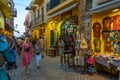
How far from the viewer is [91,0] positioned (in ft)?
40.4

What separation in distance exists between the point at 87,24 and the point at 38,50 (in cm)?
300

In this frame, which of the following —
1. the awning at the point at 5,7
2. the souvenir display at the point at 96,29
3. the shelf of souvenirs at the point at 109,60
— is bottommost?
the shelf of souvenirs at the point at 109,60

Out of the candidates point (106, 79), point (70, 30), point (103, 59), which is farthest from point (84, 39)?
point (70, 30)

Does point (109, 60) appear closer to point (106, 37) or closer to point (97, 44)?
point (106, 37)

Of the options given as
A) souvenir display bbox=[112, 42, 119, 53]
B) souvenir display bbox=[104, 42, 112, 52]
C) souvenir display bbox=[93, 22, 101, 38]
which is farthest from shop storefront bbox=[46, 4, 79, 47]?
souvenir display bbox=[112, 42, 119, 53]

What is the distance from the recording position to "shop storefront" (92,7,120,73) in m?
10.5

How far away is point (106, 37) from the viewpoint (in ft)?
38.2

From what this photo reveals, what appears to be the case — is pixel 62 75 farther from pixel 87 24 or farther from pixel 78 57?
pixel 87 24

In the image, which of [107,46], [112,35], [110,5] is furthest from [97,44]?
[110,5]

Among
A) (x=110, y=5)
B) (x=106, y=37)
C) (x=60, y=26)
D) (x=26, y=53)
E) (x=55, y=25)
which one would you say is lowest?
(x=26, y=53)

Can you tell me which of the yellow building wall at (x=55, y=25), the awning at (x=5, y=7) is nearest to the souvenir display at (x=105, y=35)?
the awning at (x=5, y=7)

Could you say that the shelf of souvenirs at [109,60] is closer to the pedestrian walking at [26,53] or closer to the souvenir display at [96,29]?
the souvenir display at [96,29]

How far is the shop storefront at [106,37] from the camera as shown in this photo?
1050cm

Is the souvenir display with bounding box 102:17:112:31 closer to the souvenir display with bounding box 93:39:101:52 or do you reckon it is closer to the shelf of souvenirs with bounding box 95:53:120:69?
the souvenir display with bounding box 93:39:101:52
